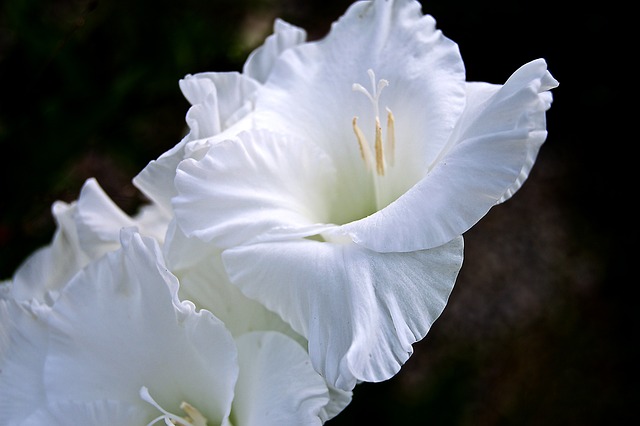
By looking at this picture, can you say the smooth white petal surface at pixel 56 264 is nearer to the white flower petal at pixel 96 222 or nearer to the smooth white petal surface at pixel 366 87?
the white flower petal at pixel 96 222

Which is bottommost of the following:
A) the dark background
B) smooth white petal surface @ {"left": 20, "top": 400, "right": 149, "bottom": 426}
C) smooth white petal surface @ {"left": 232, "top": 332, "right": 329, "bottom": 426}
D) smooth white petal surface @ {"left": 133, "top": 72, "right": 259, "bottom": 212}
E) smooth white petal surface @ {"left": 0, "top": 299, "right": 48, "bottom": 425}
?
the dark background

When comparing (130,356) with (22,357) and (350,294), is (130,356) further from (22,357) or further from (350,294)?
(350,294)

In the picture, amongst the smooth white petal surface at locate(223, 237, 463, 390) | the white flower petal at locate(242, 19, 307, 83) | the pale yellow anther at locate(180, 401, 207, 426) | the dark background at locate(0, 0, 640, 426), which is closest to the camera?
the smooth white petal surface at locate(223, 237, 463, 390)

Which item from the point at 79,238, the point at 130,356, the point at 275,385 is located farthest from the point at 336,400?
the point at 79,238

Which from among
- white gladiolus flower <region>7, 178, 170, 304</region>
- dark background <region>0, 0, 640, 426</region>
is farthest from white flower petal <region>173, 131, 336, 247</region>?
dark background <region>0, 0, 640, 426</region>

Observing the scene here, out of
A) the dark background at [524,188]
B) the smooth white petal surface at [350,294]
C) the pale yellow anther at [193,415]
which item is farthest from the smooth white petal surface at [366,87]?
the dark background at [524,188]

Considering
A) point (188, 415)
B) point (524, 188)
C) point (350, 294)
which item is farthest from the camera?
point (524, 188)

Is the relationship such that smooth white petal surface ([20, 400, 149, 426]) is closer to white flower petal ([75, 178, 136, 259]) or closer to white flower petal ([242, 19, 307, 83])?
white flower petal ([75, 178, 136, 259])
